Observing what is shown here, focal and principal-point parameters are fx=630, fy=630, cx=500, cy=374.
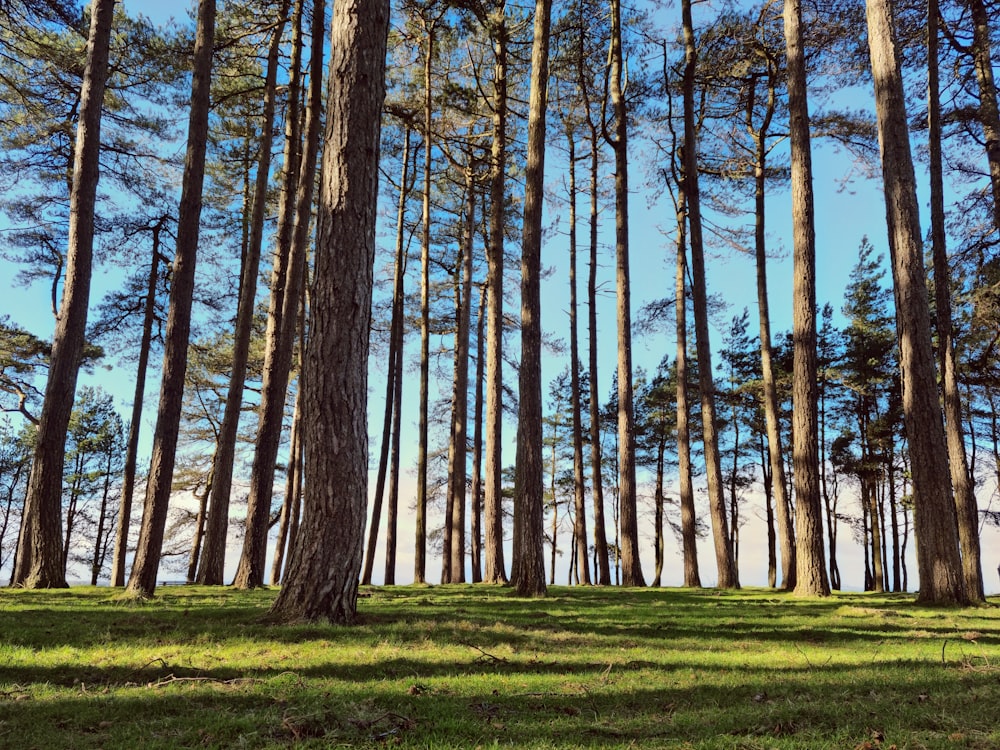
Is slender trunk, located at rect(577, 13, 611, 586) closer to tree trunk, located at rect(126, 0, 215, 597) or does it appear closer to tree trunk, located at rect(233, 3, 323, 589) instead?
tree trunk, located at rect(233, 3, 323, 589)

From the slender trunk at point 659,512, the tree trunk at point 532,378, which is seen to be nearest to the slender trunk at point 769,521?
the slender trunk at point 659,512

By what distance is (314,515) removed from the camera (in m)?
5.73

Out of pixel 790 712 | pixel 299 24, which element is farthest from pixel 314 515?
pixel 299 24

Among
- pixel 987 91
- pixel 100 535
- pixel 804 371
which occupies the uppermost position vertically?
pixel 987 91

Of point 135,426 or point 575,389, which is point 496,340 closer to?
point 575,389

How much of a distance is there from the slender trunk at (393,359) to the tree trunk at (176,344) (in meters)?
7.25

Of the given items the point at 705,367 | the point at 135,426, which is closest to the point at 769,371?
the point at 705,367

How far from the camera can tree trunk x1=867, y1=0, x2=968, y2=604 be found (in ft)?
30.4

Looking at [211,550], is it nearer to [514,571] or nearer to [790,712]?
[514,571]

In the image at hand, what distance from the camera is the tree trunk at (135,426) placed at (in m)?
15.4

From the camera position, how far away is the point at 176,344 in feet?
28.5

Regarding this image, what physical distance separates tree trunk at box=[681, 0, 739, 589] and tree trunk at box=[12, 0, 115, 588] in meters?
11.3

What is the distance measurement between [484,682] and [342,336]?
3362 millimetres

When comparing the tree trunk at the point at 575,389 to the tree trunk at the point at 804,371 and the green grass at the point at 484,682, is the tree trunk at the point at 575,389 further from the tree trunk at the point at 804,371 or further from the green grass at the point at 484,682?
the green grass at the point at 484,682
